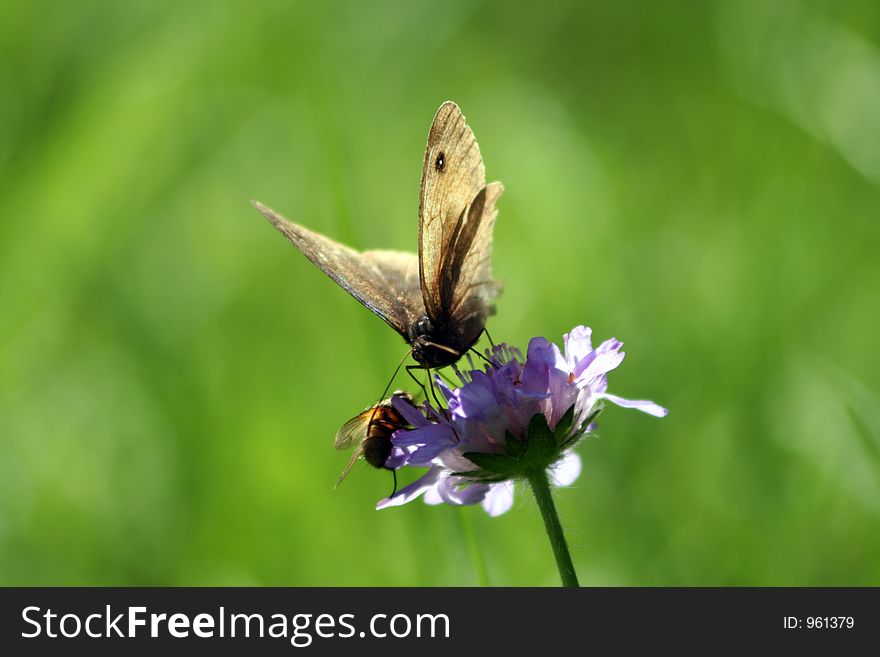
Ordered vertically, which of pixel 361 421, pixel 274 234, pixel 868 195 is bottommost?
pixel 361 421

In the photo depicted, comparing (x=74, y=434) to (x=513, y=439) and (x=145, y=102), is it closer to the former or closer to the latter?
(x=145, y=102)

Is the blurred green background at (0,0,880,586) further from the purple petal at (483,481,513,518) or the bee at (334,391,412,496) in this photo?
the bee at (334,391,412,496)

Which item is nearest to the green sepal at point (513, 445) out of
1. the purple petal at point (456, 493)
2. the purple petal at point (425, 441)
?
the purple petal at point (425, 441)

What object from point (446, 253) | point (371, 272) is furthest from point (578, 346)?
point (371, 272)

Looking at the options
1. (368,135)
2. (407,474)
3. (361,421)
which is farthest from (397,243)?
(361,421)

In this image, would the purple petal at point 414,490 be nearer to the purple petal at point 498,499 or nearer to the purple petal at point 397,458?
the purple petal at point 397,458

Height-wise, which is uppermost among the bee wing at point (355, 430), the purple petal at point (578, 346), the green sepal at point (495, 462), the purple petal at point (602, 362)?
the purple petal at point (578, 346)

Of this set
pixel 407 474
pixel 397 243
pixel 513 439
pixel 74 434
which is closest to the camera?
pixel 513 439
